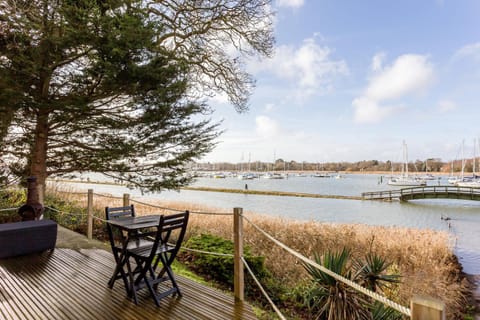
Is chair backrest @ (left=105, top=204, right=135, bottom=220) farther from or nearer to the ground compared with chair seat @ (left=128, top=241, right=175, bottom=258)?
farther from the ground

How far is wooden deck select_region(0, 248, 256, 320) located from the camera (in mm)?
2521

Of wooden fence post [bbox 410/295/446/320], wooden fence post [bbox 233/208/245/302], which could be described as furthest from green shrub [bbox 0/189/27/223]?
wooden fence post [bbox 410/295/446/320]

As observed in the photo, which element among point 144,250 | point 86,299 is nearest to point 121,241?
point 144,250

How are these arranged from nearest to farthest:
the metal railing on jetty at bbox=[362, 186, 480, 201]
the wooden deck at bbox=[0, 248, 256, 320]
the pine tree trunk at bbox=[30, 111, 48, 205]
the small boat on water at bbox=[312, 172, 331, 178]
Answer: the wooden deck at bbox=[0, 248, 256, 320] → the pine tree trunk at bbox=[30, 111, 48, 205] → the metal railing on jetty at bbox=[362, 186, 480, 201] → the small boat on water at bbox=[312, 172, 331, 178]

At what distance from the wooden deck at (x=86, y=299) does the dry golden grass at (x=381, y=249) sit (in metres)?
3.39

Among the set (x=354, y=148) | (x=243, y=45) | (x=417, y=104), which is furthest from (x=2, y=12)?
(x=354, y=148)

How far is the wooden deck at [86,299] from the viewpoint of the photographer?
252 cm

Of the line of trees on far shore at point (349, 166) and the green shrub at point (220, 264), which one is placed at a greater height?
the line of trees on far shore at point (349, 166)

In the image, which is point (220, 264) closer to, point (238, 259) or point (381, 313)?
point (238, 259)

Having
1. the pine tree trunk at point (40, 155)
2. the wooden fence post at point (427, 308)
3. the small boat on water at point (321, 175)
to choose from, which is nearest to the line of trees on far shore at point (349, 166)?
the small boat on water at point (321, 175)

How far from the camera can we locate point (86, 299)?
2.81 m

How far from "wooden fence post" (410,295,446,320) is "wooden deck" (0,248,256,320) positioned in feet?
6.42

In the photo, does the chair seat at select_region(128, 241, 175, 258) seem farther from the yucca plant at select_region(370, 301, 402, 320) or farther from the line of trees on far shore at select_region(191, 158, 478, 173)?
the line of trees on far shore at select_region(191, 158, 478, 173)

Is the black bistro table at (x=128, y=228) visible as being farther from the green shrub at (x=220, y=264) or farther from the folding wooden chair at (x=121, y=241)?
the green shrub at (x=220, y=264)
